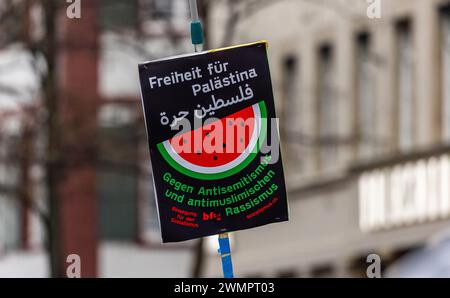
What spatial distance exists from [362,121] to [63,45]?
1283 centimetres

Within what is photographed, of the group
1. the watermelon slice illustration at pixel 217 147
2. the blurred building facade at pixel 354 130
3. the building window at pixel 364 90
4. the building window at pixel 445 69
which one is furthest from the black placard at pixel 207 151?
the building window at pixel 364 90

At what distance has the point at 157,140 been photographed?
10961 mm

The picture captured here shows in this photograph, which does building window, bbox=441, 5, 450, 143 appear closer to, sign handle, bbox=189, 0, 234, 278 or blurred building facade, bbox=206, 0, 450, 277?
blurred building facade, bbox=206, 0, 450, 277

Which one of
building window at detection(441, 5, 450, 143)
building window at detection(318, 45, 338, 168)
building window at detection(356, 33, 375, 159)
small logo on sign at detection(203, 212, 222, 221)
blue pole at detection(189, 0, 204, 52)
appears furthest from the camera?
building window at detection(318, 45, 338, 168)

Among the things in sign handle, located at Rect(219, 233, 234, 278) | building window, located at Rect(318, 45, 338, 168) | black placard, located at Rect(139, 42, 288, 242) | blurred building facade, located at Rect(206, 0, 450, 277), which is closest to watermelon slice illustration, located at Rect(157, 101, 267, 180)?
black placard, located at Rect(139, 42, 288, 242)

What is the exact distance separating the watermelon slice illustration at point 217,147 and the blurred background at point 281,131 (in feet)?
35.7

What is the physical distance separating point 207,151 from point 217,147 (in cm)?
6

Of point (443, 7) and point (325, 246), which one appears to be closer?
point (443, 7)

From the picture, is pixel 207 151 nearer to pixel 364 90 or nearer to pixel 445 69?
pixel 445 69

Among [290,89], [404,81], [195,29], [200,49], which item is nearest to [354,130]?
[404,81]

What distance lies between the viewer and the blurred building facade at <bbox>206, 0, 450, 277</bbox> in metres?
33.9

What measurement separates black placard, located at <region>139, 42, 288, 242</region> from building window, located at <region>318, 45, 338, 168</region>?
28.1 metres
